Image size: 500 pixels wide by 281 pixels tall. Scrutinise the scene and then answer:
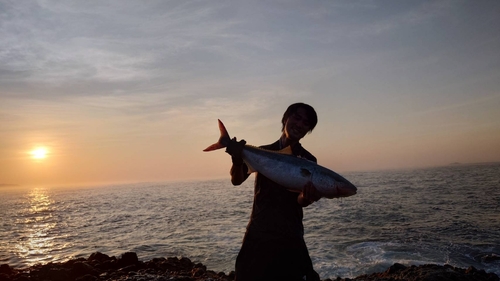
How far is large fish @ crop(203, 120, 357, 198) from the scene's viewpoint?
13.3 feet

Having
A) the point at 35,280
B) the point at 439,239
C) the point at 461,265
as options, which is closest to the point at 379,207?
the point at 439,239

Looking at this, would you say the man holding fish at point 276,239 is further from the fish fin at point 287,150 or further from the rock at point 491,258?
the rock at point 491,258

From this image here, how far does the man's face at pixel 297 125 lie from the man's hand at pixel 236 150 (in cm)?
65

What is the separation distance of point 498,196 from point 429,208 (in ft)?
28.8

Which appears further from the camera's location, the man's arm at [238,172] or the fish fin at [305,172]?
the man's arm at [238,172]

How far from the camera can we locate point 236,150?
14.1 ft

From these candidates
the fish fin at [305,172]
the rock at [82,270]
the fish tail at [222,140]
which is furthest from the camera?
the rock at [82,270]

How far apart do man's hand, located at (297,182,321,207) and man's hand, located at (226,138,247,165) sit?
96 centimetres

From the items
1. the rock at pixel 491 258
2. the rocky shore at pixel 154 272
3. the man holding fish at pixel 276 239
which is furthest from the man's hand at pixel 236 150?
the rock at pixel 491 258

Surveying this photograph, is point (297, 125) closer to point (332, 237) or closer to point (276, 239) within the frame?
point (276, 239)

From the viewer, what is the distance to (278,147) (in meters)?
4.62

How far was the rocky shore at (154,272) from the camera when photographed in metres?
8.00

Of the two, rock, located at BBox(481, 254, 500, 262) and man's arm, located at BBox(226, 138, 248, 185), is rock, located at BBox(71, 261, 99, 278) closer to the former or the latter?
man's arm, located at BBox(226, 138, 248, 185)

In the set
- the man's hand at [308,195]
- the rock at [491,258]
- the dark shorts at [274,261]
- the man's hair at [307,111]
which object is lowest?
the rock at [491,258]
